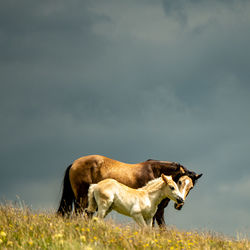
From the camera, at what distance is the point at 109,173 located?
1341 cm

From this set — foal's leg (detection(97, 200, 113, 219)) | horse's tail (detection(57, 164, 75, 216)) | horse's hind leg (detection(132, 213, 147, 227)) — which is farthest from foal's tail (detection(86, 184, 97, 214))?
horse's tail (detection(57, 164, 75, 216))

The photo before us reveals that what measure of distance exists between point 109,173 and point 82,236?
6.76m

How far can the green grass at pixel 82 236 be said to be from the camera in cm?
705

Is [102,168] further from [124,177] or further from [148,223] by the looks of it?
[148,223]

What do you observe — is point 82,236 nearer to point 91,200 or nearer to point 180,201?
point 91,200

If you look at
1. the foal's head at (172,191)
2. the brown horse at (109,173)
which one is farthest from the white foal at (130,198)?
the brown horse at (109,173)

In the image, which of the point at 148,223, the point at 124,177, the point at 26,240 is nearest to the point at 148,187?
the point at 148,223

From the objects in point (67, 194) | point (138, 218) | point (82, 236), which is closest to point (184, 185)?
point (138, 218)

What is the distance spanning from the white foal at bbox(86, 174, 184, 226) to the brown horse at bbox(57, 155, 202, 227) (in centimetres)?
201

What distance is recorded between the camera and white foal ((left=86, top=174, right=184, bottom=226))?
426 inches

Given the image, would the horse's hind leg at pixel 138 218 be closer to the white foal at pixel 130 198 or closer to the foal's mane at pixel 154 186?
the white foal at pixel 130 198

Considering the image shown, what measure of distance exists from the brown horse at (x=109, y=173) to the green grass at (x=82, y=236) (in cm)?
300

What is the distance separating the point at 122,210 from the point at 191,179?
9.59 feet

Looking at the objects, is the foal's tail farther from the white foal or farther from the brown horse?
the brown horse
